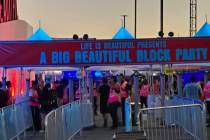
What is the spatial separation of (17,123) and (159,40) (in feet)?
18.3

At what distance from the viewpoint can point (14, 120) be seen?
15.1 m

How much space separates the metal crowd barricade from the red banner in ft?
7.80

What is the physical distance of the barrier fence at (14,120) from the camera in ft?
42.6

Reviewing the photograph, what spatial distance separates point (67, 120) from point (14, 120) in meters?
1.59

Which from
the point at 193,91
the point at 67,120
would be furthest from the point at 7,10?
the point at 67,120

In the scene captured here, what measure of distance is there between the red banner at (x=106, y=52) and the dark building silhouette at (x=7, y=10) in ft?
65.5

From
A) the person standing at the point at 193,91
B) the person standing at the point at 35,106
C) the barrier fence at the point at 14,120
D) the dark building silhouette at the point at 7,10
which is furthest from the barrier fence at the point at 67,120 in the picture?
the dark building silhouette at the point at 7,10

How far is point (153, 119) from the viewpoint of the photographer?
15.8 metres

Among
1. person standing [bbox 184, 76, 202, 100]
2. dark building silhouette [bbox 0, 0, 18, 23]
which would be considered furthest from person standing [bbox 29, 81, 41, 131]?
dark building silhouette [bbox 0, 0, 18, 23]

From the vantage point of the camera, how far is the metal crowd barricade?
12.9m

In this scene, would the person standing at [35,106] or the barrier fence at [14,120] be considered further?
the person standing at [35,106]

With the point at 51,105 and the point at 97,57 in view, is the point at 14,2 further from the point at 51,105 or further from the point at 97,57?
the point at 97,57

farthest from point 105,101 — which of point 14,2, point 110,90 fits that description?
point 14,2

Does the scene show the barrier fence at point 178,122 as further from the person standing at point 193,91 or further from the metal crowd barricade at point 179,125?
the person standing at point 193,91
